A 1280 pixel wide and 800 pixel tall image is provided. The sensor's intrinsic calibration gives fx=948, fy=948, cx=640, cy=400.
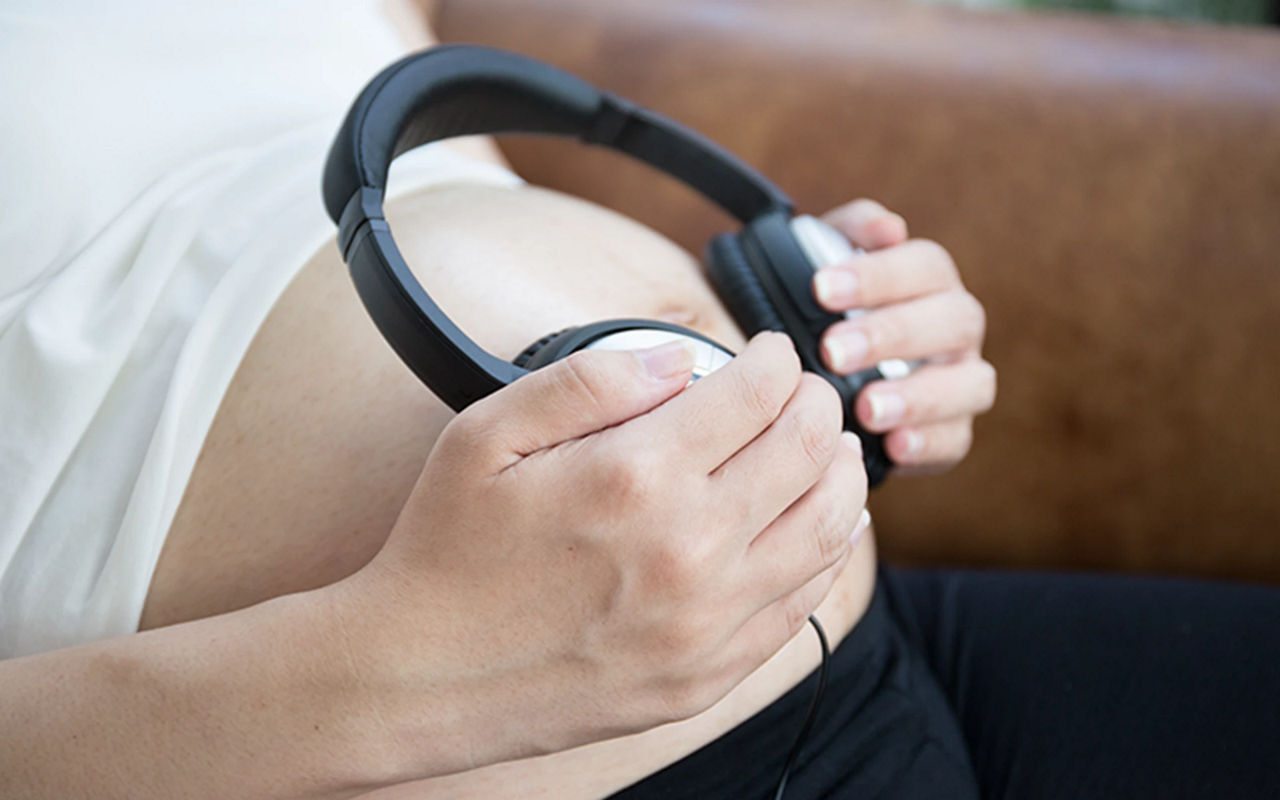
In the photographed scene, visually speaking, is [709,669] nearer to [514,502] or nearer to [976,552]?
[514,502]

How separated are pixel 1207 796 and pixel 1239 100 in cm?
69

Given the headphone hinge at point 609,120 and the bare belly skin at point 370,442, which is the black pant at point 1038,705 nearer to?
the bare belly skin at point 370,442

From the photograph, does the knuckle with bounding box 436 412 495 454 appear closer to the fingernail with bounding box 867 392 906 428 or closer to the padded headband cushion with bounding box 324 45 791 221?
the padded headband cushion with bounding box 324 45 791 221

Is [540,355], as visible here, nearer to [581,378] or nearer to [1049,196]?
[581,378]

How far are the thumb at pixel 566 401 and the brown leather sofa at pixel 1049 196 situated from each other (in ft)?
2.08

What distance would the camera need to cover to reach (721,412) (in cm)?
40

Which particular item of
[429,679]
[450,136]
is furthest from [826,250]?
[429,679]

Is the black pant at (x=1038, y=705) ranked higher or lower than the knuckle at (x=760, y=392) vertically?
lower

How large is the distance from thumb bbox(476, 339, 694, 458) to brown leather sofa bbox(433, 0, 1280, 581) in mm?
634

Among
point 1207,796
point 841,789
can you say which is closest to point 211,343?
point 841,789

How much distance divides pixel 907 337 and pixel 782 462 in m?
0.29

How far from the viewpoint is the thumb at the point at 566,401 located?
39 centimetres

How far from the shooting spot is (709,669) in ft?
1.38

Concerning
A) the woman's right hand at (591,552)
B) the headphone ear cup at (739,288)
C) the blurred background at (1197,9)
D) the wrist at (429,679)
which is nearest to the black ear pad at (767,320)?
the headphone ear cup at (739,288)
